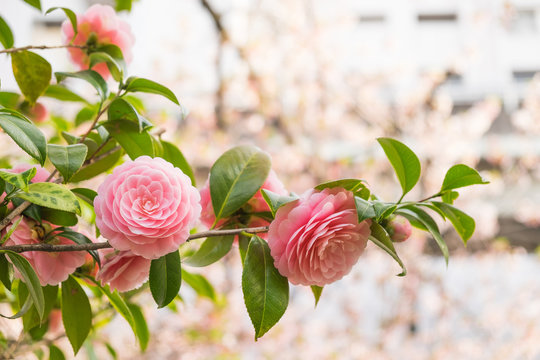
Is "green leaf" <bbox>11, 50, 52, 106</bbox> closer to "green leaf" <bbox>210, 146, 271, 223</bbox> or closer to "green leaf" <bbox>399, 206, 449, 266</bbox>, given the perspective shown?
"green leaf" <bbox>210, 146, 271, 223</bbox>

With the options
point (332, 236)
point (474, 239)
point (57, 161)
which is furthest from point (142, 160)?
point (474, 239)

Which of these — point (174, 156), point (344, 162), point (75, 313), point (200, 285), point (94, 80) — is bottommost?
point (344, 162)

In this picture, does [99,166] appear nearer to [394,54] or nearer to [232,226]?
[232,226]

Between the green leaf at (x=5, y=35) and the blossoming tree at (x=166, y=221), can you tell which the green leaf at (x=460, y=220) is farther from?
the green leaf at (x=5, y=35)

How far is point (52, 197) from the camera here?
0.39 metres

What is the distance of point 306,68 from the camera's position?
3.85 metres

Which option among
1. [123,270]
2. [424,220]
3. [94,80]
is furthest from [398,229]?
[94,80]

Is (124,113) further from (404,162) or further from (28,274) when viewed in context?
(404,162)

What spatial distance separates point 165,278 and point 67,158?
5.6 inches

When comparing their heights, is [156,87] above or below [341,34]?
above

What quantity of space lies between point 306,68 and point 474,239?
1.94 meters

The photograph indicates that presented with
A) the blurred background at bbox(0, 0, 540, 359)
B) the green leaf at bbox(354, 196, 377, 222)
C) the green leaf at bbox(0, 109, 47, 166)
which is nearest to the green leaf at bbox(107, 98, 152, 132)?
the green leaf at bbox(0, 109, 47, 166)

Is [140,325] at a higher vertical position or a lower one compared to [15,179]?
lower

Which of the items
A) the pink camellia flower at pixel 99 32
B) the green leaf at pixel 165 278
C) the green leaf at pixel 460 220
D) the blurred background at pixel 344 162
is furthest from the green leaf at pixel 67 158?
the blurred background at pixel 344 162
